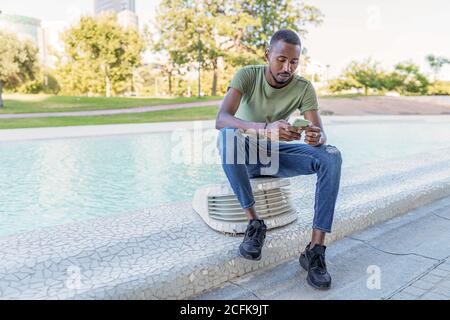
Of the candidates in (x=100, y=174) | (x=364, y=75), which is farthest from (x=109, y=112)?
(x=364, y=75)

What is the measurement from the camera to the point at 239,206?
91.1 inches

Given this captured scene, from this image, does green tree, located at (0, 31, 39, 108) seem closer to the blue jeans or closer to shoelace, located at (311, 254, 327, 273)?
the blue jeans

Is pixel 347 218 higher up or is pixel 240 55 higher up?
pixel 240 55

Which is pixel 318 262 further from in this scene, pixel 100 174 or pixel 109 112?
pixel 109 112

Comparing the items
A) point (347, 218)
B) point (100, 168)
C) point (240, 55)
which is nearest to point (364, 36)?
point (240, 55)

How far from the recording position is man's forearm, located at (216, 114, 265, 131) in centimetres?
203

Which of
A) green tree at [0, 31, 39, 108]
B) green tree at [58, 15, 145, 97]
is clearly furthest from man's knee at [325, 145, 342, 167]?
green tree at [58, 15, 145, 97]

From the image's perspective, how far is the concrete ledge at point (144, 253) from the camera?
5.41 ft

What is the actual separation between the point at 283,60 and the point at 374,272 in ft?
3.94

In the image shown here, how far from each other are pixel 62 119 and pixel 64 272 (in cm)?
1385

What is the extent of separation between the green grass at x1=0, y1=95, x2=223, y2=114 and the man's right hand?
16.6 metres

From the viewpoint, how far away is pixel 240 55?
2417cm
